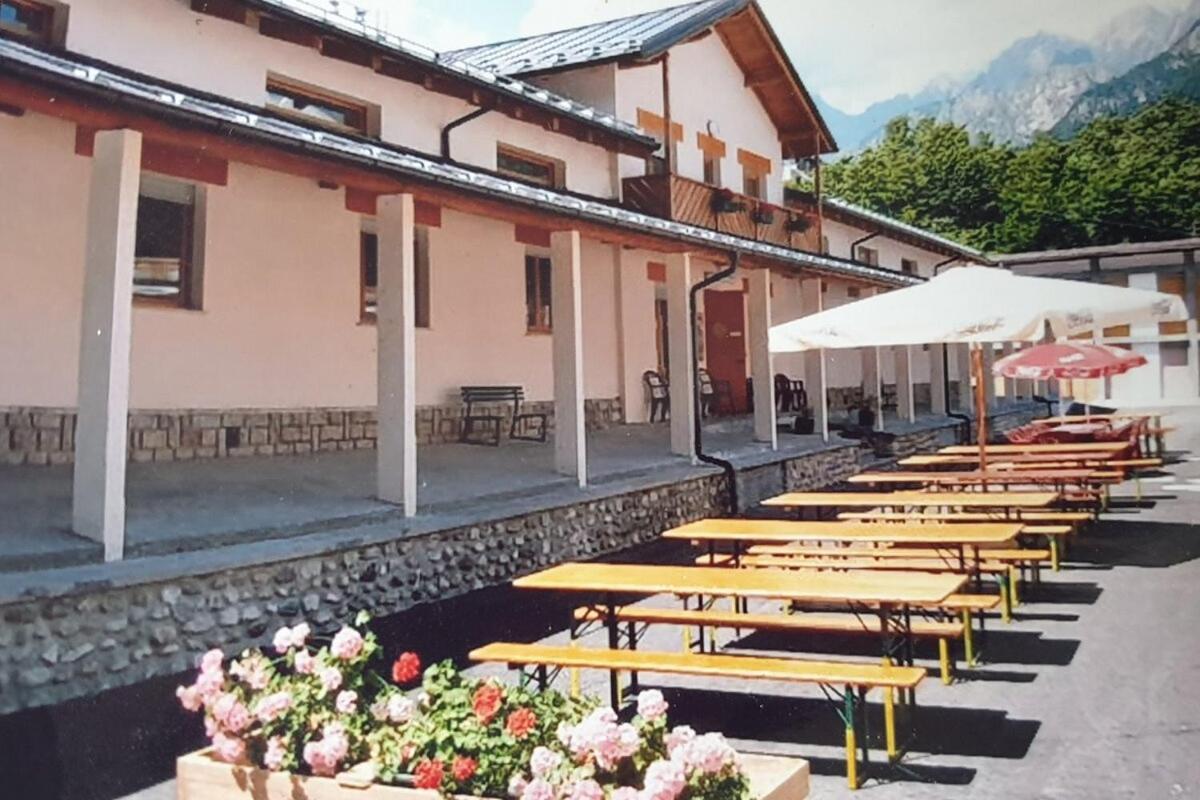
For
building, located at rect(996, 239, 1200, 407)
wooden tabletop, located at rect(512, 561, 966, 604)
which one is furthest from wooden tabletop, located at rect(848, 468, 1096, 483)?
building, located at rect(996, 239, 1200, 407)

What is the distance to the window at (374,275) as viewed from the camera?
10.7 metres

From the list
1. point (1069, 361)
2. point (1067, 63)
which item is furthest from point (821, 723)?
point (1069, 361)

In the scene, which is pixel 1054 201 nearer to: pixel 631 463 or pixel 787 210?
pixel 787 210

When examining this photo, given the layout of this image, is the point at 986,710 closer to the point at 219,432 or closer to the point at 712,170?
the point at 219,432

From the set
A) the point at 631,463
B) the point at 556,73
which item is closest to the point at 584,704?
the point at 631,463

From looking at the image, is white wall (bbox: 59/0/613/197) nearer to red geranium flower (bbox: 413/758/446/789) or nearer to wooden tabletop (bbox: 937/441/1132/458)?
wooden tabletop (bbox: 937/441/1132/458)

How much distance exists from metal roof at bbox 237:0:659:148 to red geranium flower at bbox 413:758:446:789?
8.29 meters

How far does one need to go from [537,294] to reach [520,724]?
36.3ft

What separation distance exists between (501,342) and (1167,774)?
32.1 ft

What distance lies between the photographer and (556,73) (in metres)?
15.0

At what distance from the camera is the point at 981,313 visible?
25.4 feet

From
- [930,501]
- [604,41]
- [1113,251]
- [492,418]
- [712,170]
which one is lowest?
[930,501]

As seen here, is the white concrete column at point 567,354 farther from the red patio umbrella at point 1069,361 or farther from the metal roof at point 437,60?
the red patio umbrella at point 1069,361

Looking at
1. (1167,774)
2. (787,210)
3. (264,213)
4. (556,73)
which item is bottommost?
(1167,774)
